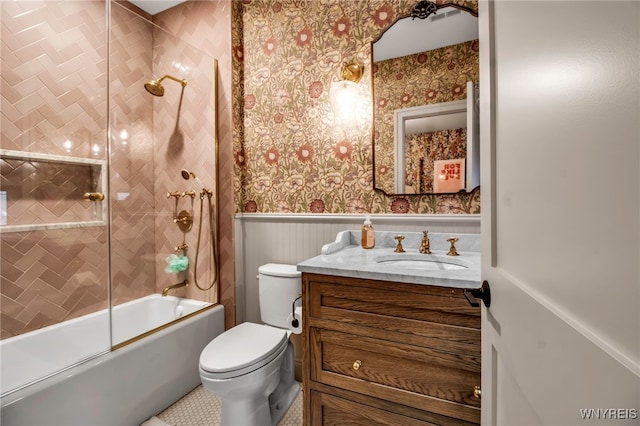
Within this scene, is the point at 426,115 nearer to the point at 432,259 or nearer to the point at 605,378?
the point at 432,259

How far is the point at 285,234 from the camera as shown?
1952 mm

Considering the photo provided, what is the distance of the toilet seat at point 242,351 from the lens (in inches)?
50.8

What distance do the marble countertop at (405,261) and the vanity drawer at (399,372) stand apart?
0.26 metres

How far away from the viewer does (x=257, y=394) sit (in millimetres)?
1421

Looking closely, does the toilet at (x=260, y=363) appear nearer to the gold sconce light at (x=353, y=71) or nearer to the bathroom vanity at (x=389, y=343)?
the bathroom vanity at (x=389, y=343)

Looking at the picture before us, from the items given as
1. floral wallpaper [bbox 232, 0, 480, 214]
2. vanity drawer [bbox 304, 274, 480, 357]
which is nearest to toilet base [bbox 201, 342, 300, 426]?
vanity drawer [bbox 304, 274, 480, 357]

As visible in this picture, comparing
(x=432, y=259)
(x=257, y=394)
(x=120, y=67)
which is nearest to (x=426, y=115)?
(x=432, y=259)

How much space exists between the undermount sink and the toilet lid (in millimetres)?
694

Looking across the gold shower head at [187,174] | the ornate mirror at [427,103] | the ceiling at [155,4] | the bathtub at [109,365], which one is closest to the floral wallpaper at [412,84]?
the ornate mirror at [427,103]

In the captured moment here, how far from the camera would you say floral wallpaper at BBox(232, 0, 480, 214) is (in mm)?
1706

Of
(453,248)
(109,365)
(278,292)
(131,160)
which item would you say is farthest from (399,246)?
(131,160)

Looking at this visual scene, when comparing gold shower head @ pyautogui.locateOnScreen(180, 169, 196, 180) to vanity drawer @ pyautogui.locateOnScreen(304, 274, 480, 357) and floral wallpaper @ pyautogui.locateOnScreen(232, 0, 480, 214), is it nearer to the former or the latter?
floral wallpaper @ pyautogui.locateOnScreen(232, 0, 480, 214)

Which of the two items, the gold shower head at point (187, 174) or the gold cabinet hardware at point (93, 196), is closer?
the gold cabinet hardware at point (93, 196)

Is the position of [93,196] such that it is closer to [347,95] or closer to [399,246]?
[347,95]
